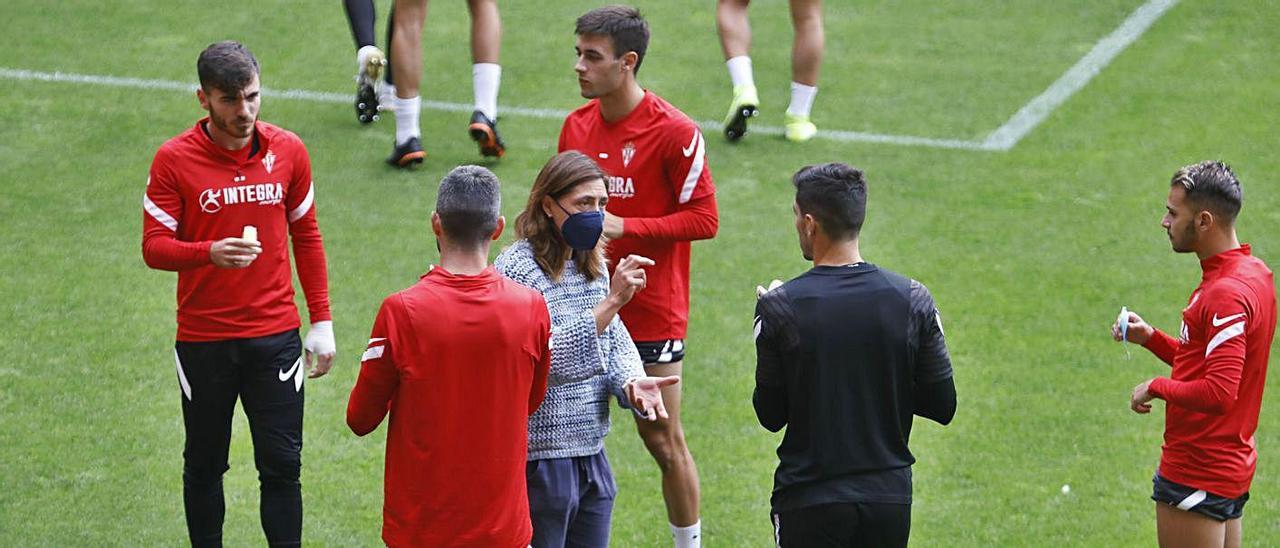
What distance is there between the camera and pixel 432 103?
10.7 metres

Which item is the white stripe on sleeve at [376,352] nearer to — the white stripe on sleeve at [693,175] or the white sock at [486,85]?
the white stripe on sleeve at [693,175]

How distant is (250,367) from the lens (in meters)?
5.38

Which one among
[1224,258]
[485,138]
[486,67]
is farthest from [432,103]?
[1224,258]

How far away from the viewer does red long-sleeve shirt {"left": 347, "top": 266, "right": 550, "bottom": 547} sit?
4.08 meters

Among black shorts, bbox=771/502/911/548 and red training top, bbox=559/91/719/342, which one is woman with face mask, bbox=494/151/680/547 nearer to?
black shorts, bbox=771/502/911/548

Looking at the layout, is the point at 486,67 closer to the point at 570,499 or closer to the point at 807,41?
the point at 807,41

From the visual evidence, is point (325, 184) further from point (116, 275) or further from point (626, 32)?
point (626, 32)

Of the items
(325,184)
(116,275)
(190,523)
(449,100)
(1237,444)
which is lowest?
(190,523)

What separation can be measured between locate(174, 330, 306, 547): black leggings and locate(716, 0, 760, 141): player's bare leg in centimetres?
495

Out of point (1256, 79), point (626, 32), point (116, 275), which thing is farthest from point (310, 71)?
point (1256, 79)

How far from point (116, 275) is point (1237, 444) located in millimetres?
5787

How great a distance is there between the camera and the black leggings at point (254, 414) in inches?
211

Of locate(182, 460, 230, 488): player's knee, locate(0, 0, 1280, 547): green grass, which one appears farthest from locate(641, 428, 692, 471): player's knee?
locate(182, 460, 230, 488): player's knee

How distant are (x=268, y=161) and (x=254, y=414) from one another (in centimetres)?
87
